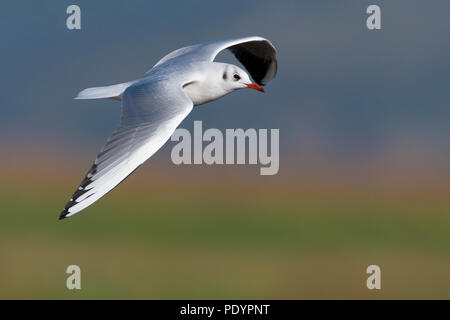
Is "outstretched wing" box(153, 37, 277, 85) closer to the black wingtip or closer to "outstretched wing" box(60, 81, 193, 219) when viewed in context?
"outstretched wing" box(60, 81, 193, 219)

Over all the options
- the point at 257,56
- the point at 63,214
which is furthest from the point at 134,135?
the point at 257,56

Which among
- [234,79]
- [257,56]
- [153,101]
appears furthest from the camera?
[257,56]

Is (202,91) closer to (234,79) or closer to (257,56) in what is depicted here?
(234,79)

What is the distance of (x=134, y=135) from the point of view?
2.84 metres

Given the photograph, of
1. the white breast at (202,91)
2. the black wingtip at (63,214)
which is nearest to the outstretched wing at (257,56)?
the white breast at (202,91)

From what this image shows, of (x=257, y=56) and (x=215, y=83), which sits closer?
(x=215, y=83)

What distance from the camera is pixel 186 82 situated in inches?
126

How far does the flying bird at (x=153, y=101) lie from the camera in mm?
2621

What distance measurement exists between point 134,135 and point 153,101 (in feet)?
0.67

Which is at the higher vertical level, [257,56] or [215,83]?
[257,56]

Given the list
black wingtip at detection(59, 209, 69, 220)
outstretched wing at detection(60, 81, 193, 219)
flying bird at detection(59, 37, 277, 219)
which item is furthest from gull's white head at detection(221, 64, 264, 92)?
black wingtip at detection(59, 209, 69, 220)

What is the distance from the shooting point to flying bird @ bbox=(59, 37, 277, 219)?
262 centimetres

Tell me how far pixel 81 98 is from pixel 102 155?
2.02 ft

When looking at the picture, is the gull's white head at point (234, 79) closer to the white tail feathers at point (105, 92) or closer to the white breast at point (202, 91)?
the white breast at point (202, 91)
